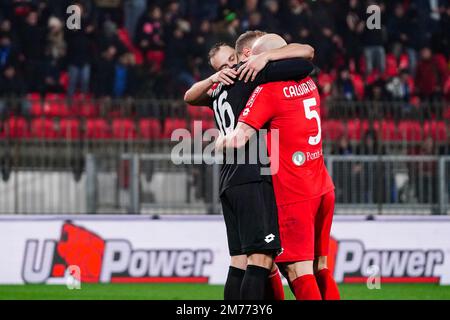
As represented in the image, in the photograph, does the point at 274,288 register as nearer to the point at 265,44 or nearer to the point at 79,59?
the point at 265,44

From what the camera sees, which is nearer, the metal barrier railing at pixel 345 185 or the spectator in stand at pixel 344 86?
the metal barrier railing at pixel 345 185

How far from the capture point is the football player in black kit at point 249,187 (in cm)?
713

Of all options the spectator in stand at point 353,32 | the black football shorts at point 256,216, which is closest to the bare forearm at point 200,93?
the black football shorts at point 256,216

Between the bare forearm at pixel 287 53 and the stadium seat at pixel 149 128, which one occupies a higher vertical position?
the bare forearm at pixel 287 53

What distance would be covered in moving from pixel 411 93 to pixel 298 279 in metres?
11.6

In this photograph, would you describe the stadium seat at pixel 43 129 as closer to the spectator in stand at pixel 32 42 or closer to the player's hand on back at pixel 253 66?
the spectator in stand at pixel 32 42

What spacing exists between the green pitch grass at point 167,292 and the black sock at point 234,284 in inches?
136

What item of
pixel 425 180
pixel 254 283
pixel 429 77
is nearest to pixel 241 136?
pixel 254 283

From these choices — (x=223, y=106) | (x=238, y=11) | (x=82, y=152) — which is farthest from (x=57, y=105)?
(x=223, y=106)

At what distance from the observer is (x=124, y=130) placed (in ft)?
48.5

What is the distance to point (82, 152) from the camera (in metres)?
14.5

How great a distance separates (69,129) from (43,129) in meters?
0.37

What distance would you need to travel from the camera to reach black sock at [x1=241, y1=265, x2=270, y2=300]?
7.07m

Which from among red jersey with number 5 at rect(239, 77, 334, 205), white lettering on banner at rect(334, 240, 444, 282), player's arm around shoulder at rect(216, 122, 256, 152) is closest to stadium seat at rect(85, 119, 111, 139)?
white lettering on banner at rect(334, 240, 444, 282)
